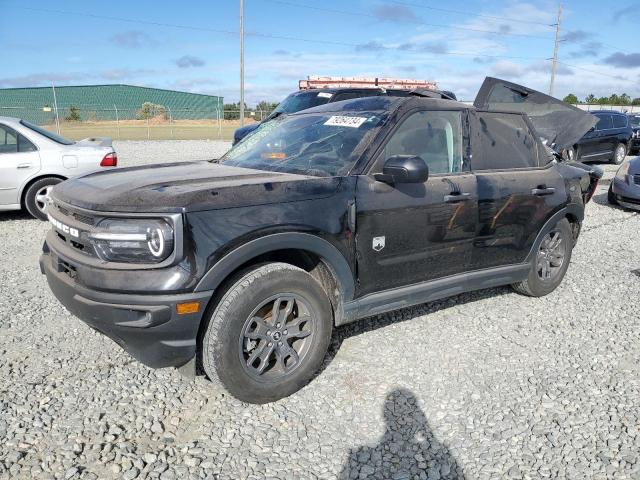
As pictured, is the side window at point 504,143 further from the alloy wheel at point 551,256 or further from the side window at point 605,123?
the side window at point 605,123

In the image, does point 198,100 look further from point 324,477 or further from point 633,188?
point 324,477

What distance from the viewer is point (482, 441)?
278 cm

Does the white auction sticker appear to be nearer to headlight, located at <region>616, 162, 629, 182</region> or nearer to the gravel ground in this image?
the gravel ground

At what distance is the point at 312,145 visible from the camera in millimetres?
3758

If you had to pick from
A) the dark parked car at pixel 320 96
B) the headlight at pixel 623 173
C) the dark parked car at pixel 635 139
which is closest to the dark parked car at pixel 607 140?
the dark parked car at pixel 635 139

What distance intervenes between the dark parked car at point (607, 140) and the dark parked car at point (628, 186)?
19.1 ft

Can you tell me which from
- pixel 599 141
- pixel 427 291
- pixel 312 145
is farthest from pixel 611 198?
pixel 312 145

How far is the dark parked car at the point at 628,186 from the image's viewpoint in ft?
31.0

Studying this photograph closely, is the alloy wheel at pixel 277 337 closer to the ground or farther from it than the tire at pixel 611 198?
farther from it

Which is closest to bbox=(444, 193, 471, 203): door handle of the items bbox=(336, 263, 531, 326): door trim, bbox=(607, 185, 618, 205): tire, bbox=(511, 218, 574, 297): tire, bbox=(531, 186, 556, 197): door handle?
bbox=(336, 263, 531, 326): door trim

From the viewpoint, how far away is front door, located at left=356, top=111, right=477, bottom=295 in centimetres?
337

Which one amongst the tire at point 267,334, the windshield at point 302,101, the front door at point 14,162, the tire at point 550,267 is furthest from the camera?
the windshield at point 302,101

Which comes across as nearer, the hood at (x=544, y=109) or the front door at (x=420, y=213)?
the front door at (x=420, y=213)

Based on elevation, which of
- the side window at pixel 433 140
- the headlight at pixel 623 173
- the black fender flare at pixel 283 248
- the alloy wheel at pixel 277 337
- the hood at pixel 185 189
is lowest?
the alloy wheel at pixel 277 337
